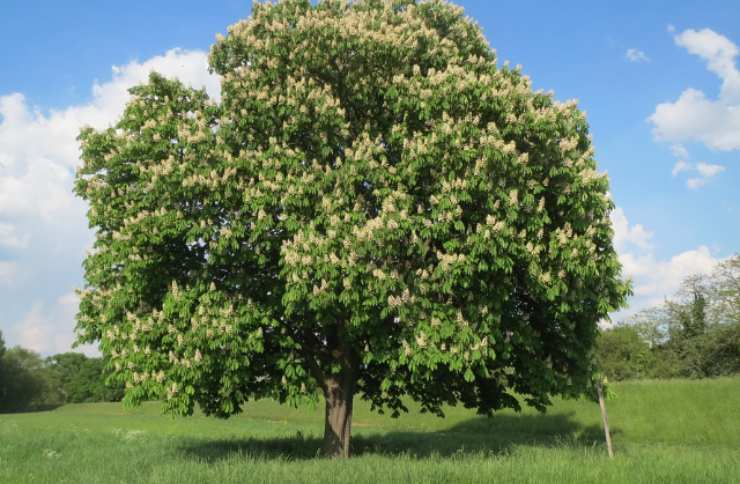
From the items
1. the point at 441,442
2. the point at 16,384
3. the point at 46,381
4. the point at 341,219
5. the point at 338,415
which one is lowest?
the point at 441,442

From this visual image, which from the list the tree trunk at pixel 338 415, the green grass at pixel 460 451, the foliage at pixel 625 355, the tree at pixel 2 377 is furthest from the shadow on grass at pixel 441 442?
the tree at pixel 2 377

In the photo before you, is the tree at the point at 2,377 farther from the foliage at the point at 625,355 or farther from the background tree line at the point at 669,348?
the foliage at the point at 625,355

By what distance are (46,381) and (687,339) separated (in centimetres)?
12306

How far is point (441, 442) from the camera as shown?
28000mm

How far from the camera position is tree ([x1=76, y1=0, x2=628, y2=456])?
47.3ft

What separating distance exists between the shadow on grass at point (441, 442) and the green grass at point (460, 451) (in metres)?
0.07

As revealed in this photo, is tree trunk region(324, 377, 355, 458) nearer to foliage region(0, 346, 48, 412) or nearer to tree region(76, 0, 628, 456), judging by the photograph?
tree region(76, 0, 628, 456)

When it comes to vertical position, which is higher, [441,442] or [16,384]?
[16,384]

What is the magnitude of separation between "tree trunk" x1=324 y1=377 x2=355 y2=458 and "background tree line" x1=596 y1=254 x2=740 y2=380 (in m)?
50.3

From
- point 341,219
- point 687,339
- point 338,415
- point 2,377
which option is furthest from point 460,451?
point 2,377

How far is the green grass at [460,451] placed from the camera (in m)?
12.9

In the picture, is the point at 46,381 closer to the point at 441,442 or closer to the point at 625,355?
the point at 625,355

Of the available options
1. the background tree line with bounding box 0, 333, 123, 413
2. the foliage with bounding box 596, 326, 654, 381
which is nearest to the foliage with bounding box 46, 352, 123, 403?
the background tree line with bounding box 0, 333, 123, 413

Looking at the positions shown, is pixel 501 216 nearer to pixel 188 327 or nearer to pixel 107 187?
pixel 188 327
